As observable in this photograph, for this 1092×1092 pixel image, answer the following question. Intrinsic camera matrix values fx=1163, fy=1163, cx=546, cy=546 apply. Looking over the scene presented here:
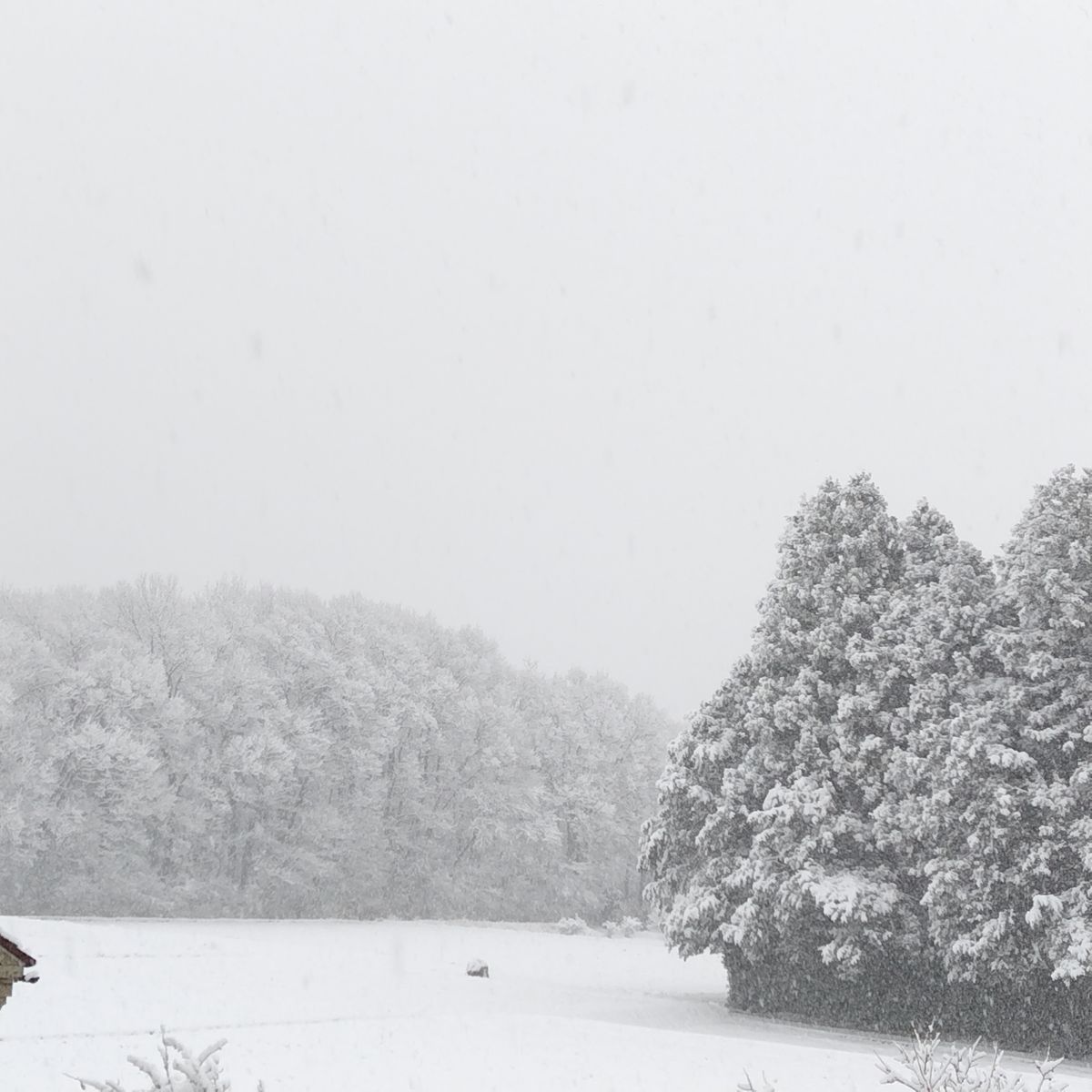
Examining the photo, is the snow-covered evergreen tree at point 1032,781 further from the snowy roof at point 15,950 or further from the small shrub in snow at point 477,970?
the snowy roof at point 15,950

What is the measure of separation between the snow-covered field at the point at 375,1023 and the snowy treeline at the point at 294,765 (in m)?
10.0

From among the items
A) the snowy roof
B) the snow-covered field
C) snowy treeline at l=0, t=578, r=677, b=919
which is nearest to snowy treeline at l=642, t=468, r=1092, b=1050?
the snow-covered field

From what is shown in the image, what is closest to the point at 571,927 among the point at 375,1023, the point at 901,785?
the point at 901,785

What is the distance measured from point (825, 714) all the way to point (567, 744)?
46.5 metres

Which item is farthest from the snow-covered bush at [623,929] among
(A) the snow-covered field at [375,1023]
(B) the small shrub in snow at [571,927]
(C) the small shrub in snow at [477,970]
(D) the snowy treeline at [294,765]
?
(C) the small shrub in snow at [477,970]

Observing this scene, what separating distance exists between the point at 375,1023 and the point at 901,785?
44.1ft

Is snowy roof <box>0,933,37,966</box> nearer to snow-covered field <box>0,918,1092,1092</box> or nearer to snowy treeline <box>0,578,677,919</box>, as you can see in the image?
snow-covered field <box>0,918,1092,1092</box>

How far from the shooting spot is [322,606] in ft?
231

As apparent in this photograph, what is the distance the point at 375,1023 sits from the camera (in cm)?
2430

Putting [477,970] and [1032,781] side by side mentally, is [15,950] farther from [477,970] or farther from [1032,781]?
[477,970]

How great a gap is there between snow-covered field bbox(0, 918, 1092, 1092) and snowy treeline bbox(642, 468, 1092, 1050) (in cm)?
224

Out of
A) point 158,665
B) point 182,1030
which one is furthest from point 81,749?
point 182,1030

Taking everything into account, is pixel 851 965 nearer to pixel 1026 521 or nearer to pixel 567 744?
pixel 1026 521

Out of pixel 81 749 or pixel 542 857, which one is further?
pixel 542 857
